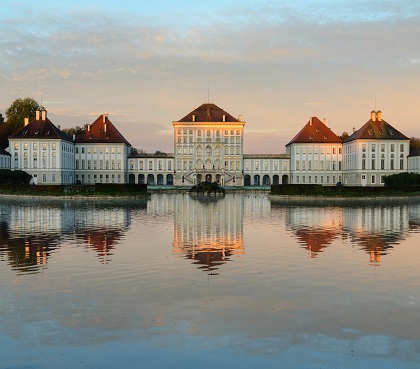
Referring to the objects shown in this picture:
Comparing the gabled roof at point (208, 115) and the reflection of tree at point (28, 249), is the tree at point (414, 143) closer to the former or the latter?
the gabled roof at point (208, 115)

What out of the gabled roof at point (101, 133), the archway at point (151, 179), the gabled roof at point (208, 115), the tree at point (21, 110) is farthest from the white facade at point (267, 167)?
the tree at point (21, 110)

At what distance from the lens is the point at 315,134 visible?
11456 centimetres

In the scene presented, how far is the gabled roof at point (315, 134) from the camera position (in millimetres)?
113812

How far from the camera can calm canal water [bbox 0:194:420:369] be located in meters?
8.19

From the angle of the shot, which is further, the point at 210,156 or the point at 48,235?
the point at 210,156

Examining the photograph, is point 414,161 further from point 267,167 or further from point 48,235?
point 48,235

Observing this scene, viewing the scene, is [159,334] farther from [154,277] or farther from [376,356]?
[154,277]

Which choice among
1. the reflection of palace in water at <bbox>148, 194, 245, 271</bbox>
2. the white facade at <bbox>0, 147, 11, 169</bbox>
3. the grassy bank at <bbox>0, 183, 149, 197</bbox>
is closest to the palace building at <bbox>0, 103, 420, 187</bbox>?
the white facade at <bbox>0, 147, 11, 169</bbox>

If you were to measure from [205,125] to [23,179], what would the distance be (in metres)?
50.9

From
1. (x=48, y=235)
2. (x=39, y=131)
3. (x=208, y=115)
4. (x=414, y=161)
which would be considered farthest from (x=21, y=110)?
(x=48, y=235)

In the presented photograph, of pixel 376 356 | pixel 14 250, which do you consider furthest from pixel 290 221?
pixel 376 356

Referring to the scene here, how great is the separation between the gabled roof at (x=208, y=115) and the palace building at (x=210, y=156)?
65 millimetres

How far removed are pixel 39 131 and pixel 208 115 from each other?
36.0 metres

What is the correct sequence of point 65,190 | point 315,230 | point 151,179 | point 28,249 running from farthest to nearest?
point 151,179 → point 65,190 → point 315,230 → point 28,249
